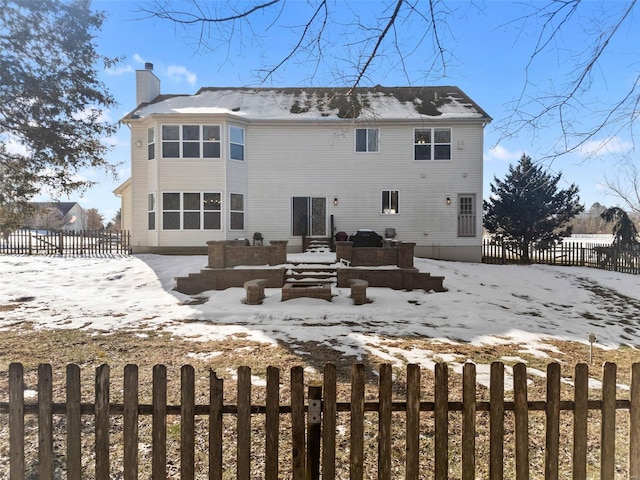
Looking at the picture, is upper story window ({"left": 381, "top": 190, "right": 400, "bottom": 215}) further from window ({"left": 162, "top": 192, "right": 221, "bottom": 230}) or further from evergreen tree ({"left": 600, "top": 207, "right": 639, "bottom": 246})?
evergreen tree ({"left": 600, "top": 207, "right": 639, "bottom": 246})

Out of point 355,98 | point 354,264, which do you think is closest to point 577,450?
point 355,98

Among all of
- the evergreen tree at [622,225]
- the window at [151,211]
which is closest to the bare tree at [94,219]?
the window at [151,211]

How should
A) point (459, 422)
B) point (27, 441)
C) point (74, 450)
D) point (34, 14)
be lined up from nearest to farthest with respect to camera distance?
1. point (74, 450)
2. point (27, 441)
3. point (459, 422)
4. point (34, 14)

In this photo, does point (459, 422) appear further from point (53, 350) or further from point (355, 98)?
point (53, 350)

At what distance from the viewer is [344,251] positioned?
446 inches

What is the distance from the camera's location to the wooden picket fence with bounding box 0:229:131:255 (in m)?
17.3

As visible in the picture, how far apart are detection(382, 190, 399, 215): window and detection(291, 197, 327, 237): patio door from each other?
295 cm

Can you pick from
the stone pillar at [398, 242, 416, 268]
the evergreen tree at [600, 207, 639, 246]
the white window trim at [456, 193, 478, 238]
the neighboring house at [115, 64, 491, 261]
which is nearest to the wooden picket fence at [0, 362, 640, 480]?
the stone pillar at [398, 242, 416, 268]

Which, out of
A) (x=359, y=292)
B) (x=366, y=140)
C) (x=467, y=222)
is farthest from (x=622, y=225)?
(x=359, y=292)

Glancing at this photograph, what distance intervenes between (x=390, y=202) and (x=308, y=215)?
4147 millimetres

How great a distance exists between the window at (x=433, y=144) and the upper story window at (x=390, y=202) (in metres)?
2.13

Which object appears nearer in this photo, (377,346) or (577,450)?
(577,450)

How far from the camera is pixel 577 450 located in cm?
234

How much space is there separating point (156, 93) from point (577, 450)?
74.5 ft
